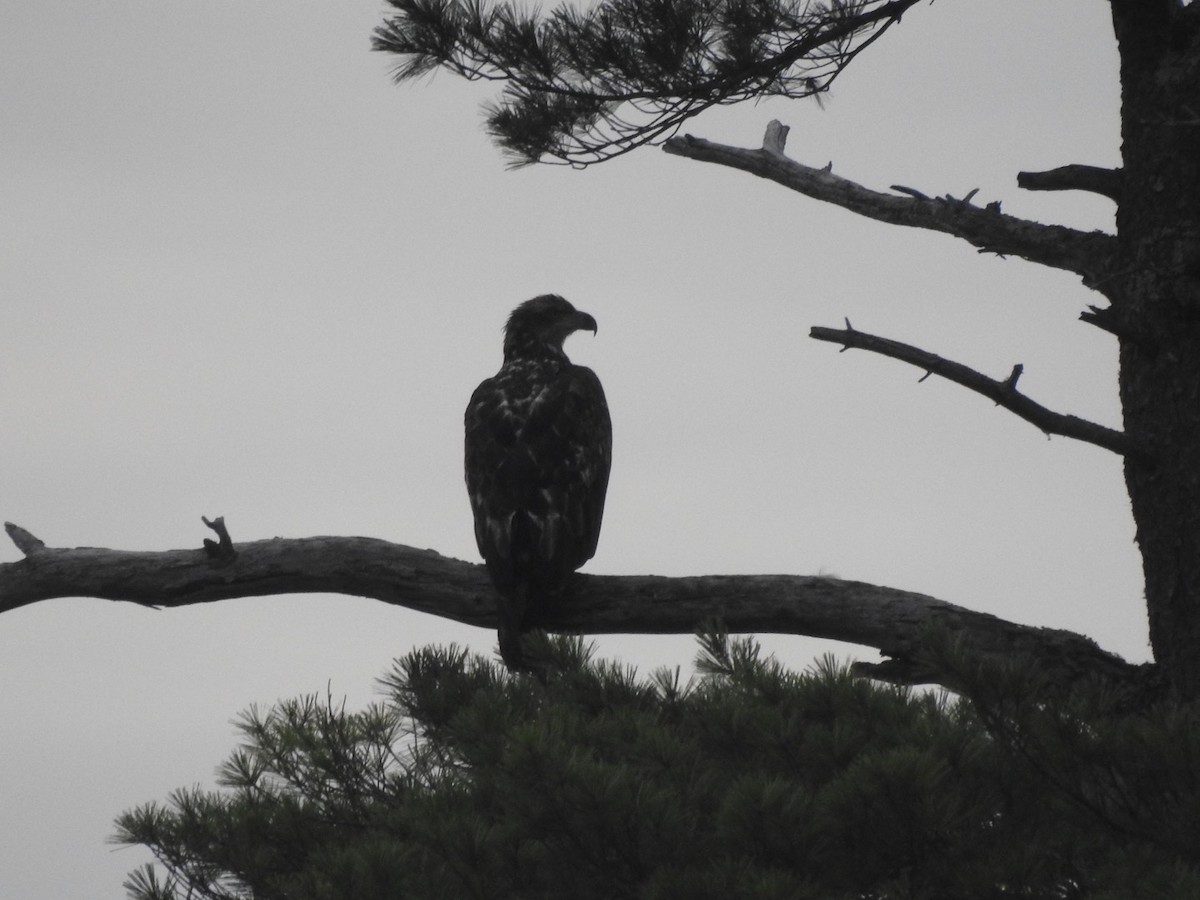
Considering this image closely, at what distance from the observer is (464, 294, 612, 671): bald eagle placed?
20.7 feet

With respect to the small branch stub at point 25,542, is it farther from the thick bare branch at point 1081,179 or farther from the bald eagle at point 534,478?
the thick bare branch at point 1081,179

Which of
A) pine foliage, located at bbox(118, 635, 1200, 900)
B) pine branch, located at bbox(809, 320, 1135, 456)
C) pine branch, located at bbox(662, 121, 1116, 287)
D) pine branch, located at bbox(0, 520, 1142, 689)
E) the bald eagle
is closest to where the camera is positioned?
pine foliage, located at bbox(118, 635, 1200, 900)

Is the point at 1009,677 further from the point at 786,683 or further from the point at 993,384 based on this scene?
the point at 993,384

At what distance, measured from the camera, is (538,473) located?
666 cm

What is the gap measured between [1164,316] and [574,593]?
104 inches

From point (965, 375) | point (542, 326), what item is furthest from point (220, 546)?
point (965, 375)

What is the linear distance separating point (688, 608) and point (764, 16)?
2.56 m

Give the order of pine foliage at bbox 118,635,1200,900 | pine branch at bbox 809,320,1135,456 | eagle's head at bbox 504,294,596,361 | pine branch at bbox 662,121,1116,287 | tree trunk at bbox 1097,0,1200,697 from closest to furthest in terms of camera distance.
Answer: pine foliage at bbox 118,635,1200,900
pine branch at bbox 809,320,1135,456
tree trunk at bbox 1097,0,1200,697
pine branch at bbox 662,121,1116,287
eagle's head at bbox 504,294,596,361

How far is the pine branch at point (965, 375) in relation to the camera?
5184mm

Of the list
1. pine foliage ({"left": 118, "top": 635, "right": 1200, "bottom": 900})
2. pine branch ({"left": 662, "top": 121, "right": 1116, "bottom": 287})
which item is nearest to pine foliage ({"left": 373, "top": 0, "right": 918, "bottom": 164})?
pine branch ({"left": 662, "top": 121, "right": 1116, "bottom": 287})

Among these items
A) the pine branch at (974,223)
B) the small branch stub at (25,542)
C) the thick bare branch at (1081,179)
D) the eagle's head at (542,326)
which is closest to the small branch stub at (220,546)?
the small branch stub at (25,542)

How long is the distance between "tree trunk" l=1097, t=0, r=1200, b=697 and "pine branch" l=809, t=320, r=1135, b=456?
43cm

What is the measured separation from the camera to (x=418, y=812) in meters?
3.82

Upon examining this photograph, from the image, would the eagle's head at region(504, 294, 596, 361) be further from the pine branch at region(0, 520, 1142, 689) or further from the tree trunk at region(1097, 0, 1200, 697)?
the tree trunk at region(1097, 0, 1200, 697)
